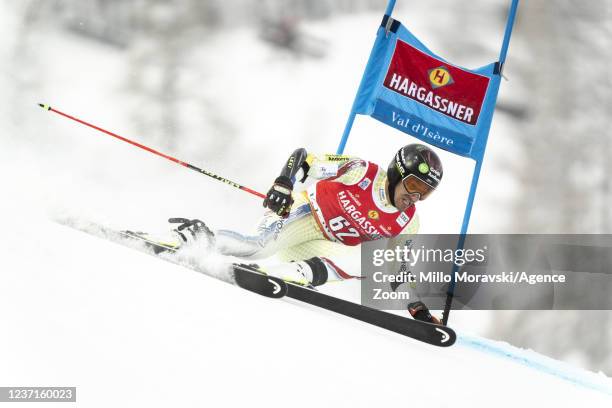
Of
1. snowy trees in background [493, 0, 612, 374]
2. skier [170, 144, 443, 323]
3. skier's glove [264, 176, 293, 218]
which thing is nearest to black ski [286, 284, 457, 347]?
skier [170, 144, 443, 323]

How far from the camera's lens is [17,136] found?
366 inches

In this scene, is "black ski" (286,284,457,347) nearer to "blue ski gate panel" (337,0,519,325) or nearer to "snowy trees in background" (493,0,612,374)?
"blue ski gate panel" (337,0,519,325)

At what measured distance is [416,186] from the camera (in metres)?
3.96

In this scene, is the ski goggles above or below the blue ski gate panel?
below

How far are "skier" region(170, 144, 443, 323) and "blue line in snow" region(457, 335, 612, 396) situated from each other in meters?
0.37

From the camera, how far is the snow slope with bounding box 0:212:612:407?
191 centimetres

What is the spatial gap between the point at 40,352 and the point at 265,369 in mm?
690

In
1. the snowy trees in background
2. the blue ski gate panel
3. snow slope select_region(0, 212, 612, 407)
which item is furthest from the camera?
the snowy trees in background

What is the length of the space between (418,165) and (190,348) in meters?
2.17

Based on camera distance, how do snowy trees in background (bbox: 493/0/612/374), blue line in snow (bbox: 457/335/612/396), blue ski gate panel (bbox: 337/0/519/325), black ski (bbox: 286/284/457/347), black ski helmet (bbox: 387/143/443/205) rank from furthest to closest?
1. snowy trees in background (bbox: 493/0/612/374)
2. blue ski gate panel (bbox: 337/0/519/325)
3. black ski helmet (bbox: 387/143/443/205)
4. blue line in snow (bbox: 457/335/612/396)
5. black ski (bbox: 286/284/457/347)

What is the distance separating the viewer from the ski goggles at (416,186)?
3945 millimetres

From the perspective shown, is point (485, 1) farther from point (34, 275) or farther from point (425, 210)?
point (34, 275)

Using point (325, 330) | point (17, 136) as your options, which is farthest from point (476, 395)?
point (17, 136)

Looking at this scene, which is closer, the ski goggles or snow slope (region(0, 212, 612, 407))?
snow slope (region(0, 212, 612, 407))
